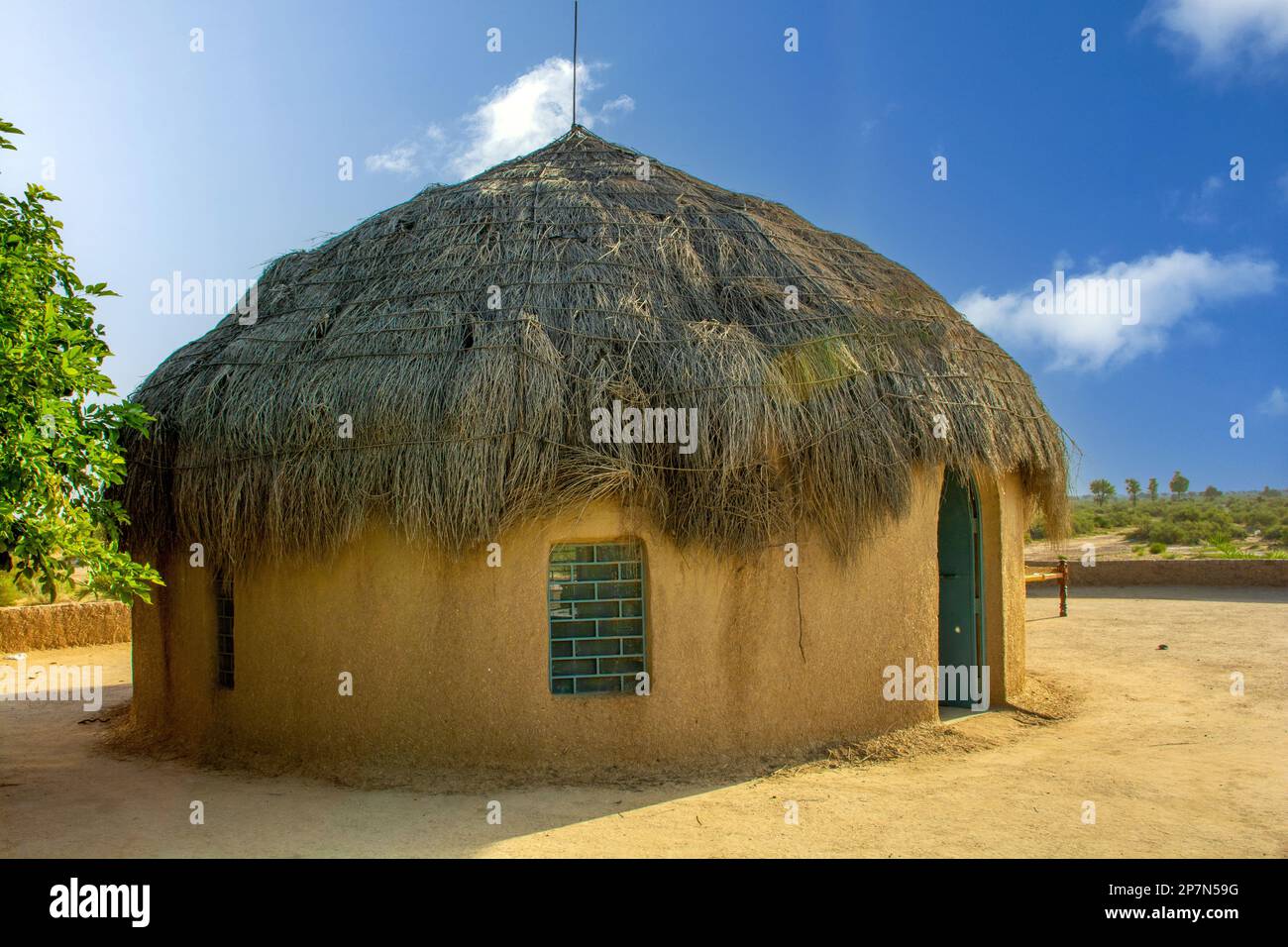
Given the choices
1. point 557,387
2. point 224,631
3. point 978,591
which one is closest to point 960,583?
point 978,591

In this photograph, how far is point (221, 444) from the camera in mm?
8703

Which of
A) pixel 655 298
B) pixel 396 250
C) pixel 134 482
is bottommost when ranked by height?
pixel 134 482

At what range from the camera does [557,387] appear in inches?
316

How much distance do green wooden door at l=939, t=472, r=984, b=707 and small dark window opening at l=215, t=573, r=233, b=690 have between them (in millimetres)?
7115

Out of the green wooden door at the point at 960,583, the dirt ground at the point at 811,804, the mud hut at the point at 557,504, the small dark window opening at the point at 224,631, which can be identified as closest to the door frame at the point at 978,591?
the green wooden door at the point at 960,583

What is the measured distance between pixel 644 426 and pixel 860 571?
231 centimetres

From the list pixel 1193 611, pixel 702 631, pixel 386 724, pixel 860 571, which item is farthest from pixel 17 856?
pixel 1193 611

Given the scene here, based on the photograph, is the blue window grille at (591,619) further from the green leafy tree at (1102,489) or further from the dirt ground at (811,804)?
the green leafy tree at (1102,489)

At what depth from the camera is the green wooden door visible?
10484 mm

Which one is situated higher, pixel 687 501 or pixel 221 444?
pixel 221 444

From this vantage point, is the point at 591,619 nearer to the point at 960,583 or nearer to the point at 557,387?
the point at 557,387

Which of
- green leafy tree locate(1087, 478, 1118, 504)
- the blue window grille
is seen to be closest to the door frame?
the blue window grille
